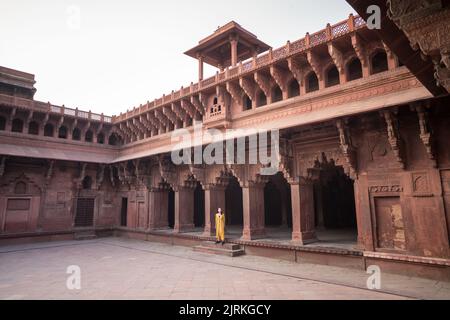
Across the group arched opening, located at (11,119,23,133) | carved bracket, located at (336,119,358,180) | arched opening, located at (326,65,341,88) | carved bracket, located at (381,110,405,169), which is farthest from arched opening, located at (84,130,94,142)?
carved bracket, located at (381,110,405,169)

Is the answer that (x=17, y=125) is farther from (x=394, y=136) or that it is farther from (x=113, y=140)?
(x=394, y=136)

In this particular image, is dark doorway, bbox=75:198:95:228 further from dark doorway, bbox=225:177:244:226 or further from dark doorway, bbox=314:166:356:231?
dark doorway, bbox=314:166:356:231

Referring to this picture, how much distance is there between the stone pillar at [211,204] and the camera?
42.2ft

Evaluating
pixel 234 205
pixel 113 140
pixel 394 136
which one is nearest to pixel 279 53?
pixel 394 136

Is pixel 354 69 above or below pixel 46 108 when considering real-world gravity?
below

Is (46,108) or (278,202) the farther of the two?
(46,108)

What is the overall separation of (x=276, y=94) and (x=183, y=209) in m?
7.23

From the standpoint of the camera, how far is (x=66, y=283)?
7402 millimetres

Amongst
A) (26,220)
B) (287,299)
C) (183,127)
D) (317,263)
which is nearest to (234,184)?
(183,127)

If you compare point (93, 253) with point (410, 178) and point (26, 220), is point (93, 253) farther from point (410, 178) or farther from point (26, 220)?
point (410, 178)

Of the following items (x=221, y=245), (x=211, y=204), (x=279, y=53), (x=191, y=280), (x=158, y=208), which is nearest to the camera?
(x=191, y=280)

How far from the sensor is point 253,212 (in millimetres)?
11633

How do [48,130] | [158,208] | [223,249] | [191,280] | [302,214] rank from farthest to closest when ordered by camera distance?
[48,130], [158,208], [223,249], [302,214], [191,280]
